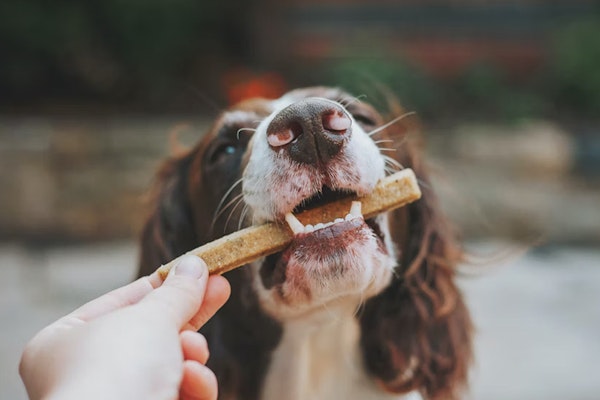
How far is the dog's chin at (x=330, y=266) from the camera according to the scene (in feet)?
6.45

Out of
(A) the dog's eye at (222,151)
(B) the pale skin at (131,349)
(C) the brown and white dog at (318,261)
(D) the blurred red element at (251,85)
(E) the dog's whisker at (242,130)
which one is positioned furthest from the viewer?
(D) the blurred red element at (251,85)

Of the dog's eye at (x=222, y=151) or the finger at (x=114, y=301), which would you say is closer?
the finger at (x=114, y=301)

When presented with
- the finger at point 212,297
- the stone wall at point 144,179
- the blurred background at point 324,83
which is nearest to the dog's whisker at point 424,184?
the finger at point 212,297

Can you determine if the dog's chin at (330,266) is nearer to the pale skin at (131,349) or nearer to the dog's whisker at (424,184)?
the pale skin at (131,349)

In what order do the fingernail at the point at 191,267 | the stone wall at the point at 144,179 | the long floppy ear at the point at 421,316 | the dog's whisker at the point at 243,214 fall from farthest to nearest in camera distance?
1. the stone wall at the point at 144,179
2. the long floppy ear at the point at 421,316
3. the dog's whisker at the point at 243,214
4. the fingernail at the point at 191,267

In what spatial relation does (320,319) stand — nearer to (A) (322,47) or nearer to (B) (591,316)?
(B) (591,316)

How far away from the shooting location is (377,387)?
2.61 meters

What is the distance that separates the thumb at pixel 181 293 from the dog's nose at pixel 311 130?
0.42 m

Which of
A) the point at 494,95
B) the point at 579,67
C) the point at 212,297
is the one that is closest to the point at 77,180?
the point at 494,95

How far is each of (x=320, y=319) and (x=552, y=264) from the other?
15.2 ft

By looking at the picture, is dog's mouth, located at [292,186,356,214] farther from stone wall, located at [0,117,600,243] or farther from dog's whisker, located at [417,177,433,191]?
stone wall, located at [0,117,600,243]

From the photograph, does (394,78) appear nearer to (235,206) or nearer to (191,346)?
(235,206)

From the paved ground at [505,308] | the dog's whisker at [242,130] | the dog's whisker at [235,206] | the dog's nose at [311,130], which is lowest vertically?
the paved ground at [505,308]

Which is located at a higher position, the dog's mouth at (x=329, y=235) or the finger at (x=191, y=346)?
the dog's mouth at (x=329, y=235)
